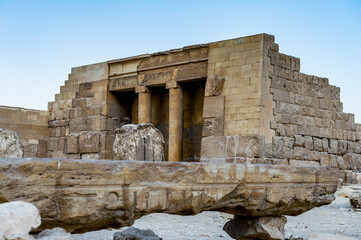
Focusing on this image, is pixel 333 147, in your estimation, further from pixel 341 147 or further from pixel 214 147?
pixel 214 147

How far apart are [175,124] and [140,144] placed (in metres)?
3.29

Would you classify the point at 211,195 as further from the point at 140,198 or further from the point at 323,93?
the point at 323,93

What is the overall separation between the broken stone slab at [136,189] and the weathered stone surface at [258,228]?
4.5 inches

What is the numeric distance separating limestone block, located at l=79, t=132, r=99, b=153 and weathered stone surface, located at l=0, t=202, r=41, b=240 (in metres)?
9.77

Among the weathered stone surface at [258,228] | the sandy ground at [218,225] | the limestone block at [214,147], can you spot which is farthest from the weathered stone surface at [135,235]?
the limestone block at [214,147]

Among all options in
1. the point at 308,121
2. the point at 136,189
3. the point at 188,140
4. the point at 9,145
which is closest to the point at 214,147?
the point at 188,140

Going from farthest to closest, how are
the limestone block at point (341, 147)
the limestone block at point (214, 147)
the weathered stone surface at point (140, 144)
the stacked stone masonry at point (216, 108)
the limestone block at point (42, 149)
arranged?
1. the limestone block at point (42, 149)
2. the limestone block at point (341, 147)
3. the limestone block at point (214, 147)
4. the stacked stone masonry at point (216, 108)
5. the weathered stone surface at point (140, 144)

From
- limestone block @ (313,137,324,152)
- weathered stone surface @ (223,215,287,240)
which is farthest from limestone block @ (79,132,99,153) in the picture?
weathered stone surface @ (223,215,287,240)

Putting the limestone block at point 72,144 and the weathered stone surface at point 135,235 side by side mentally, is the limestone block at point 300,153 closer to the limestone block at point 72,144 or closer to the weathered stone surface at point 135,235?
the weathered stone surface at point 135,235

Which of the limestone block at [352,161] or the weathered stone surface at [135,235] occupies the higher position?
the limestone block at [352,161]

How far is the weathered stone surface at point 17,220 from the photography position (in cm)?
317

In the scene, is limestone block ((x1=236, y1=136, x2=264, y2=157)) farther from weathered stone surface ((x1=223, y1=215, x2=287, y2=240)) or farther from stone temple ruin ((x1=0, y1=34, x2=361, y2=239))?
weathered stone surface ((x1=223, y1=215, x2=287, y2=240))

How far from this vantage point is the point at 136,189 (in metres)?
4.62

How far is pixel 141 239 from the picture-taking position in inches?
241
